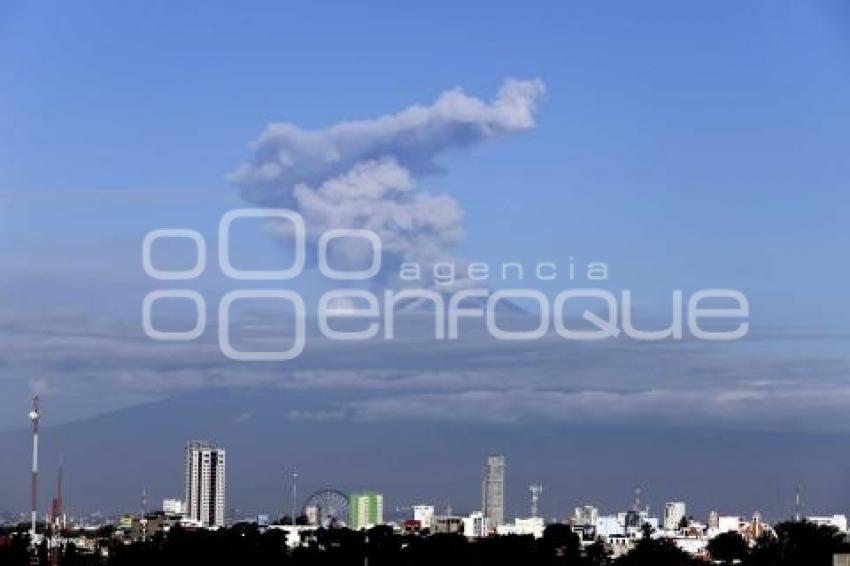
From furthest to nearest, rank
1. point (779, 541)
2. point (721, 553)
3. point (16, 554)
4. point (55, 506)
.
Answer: point (721, 553) → point (779, 541) → point (16, 554) → point (55, 506)

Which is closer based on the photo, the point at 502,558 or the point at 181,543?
the point at 181,543

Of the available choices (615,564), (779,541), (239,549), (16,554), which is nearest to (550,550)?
(615,564)

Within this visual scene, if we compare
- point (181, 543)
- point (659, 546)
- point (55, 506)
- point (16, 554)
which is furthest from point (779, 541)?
point (55, 506)

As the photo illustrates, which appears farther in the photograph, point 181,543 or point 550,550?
point 550,550

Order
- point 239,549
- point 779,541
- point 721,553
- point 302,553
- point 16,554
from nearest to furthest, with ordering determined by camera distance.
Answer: point 16,554
point 239,549
point 302,553
point 779,541
point 721,553

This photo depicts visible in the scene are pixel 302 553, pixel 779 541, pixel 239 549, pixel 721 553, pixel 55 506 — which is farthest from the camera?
pixel 721 553

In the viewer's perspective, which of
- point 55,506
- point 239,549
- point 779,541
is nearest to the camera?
point 55,506

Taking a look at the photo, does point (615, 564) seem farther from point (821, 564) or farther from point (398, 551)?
point (821, 564)

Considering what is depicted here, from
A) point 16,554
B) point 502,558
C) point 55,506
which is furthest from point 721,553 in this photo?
point 55,506

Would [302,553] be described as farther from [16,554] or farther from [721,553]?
[721,553]
